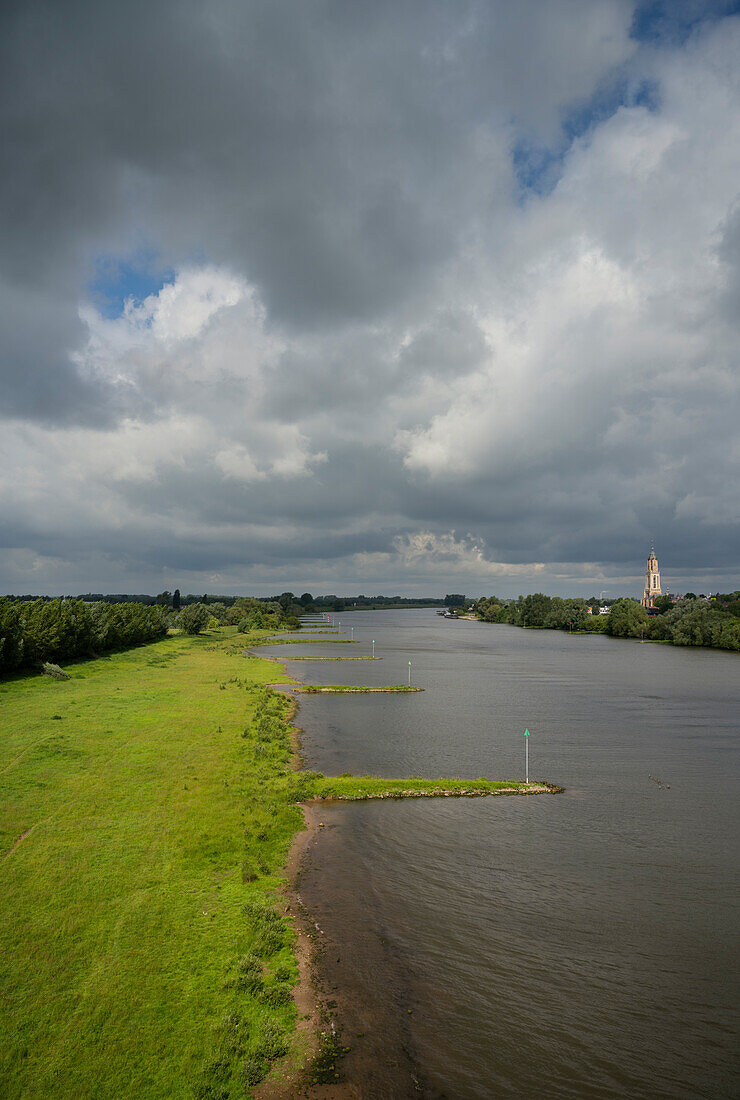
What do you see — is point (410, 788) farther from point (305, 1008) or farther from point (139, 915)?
point (305, 1008)

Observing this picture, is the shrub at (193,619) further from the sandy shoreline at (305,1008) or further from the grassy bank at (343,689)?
the sandy shoreline at (305,1008)

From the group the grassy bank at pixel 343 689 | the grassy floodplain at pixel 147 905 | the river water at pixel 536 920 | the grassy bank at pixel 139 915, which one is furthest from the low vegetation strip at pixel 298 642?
the grassy bank at pixel 139 915

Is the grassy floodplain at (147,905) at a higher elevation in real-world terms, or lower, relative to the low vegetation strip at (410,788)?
higher

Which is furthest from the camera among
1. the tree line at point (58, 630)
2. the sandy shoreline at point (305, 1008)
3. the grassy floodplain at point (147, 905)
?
the tree line at point (58, 630)

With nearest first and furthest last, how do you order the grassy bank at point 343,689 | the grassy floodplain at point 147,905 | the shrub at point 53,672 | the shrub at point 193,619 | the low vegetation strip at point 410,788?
1. the grassy floodplain at point 147,905
2. the low vegetation strip at point 410,788
3. the shrub at point 53,672
4. the grassy bank at point 343,689
5. the shrub at point 193,619

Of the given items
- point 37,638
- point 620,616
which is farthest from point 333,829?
point 620,616

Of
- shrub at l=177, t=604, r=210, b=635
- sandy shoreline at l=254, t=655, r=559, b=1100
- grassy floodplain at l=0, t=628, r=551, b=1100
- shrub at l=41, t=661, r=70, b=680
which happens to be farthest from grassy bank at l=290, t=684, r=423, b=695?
shrub at l=177, t=604, r=210, b=635
